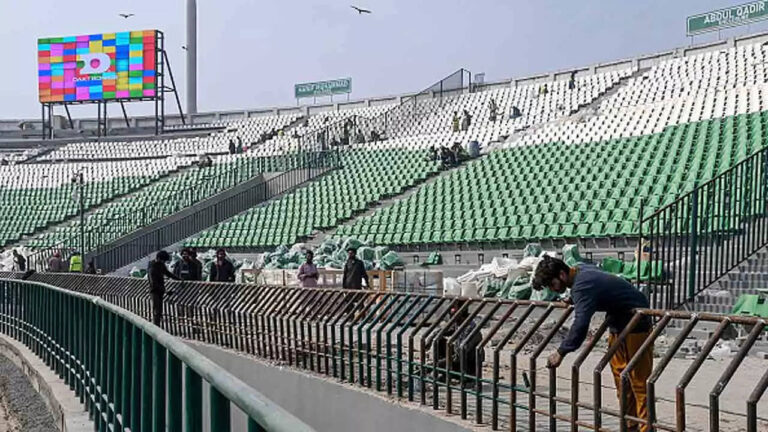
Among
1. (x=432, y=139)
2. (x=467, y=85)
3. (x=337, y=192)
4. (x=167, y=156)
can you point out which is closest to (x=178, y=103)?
(x=167, y=156)

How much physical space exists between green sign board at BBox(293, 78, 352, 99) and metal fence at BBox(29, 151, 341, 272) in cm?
2546

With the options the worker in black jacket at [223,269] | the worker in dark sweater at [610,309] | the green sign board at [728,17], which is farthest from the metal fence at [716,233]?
the green sign board at [728,17]

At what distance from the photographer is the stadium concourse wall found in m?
42.4

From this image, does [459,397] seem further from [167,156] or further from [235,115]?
[235,115]

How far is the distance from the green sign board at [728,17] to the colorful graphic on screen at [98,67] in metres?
30.1

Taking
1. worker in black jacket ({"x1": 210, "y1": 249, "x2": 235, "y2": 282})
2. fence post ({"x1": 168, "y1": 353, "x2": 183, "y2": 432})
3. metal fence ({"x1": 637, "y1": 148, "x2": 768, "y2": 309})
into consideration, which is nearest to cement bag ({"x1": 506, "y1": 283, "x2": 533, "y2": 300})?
metal fence ({"x1": 637, "y1": 148, "x2": 768, "y2": 309})

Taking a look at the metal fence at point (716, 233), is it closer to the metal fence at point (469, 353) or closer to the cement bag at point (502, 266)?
the metal fence at point (469, 353)

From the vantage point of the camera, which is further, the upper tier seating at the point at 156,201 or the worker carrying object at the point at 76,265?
the upper tier seating at the point at 156,201

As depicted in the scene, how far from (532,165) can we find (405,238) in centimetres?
722

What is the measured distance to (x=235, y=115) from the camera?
6138 centimetres

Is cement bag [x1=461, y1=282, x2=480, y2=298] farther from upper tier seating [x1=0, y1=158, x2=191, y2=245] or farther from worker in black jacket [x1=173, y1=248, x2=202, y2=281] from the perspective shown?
upper tier seating [x1=0, y1=158, x2=191, y2=245]

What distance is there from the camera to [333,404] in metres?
10.8

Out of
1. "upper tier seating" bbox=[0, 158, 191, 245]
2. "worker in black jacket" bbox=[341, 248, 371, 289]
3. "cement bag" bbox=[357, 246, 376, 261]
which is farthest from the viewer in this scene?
"upper tier seating" bbox=[0, 158, 191, 245]

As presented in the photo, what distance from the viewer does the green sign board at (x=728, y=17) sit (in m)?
47.3
